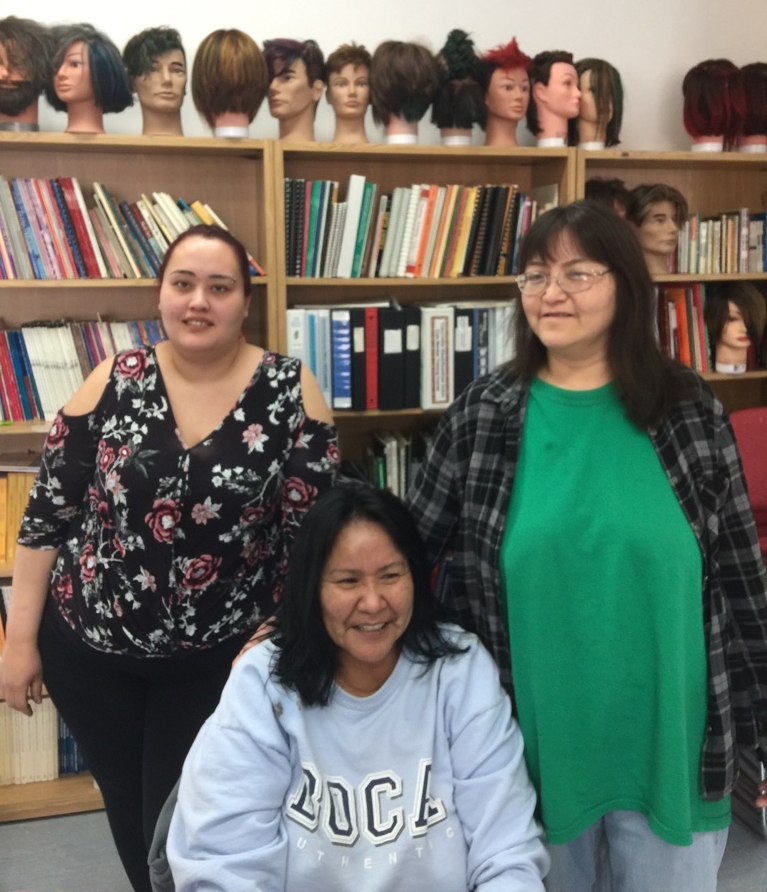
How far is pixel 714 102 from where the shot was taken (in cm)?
265

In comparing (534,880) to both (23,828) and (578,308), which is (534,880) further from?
(23,828)

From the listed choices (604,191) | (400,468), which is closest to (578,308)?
(400,468)

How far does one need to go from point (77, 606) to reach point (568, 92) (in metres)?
1.92

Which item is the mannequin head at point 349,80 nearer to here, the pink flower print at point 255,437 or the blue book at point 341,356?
the blue book at point 341,356

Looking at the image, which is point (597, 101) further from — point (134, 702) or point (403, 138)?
point (134, 702)

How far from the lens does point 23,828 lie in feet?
7.79

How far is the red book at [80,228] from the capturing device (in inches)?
90.1

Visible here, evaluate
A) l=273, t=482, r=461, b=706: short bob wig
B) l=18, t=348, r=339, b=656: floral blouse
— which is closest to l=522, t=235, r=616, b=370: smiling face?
l=273, t=482, r=461, b=706: short bob wig

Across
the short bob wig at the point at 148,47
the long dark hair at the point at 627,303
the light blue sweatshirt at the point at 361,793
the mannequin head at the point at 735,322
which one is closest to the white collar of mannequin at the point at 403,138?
the short bob wig at the point at 148,47

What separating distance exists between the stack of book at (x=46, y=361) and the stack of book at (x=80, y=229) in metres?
0.15

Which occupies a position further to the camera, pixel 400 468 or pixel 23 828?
pixel 400 468

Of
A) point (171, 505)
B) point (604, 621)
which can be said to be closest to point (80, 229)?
point (171, 505)

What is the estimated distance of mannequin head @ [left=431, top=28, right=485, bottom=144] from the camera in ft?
7.96

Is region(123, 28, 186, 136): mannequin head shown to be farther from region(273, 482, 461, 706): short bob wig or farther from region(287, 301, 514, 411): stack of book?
region(273, 482, 461, 706): short bob wig
